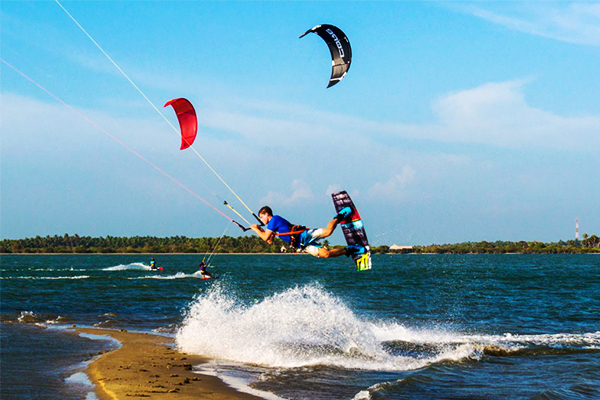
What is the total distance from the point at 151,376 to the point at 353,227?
15.2 feet

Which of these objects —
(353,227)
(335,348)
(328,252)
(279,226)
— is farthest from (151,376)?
(335,348)

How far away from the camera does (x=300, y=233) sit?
37.1 feet

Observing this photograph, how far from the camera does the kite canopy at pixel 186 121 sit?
43.6ft

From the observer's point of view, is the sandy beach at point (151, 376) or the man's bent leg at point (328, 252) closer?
the sandy beach at point (151, 376)

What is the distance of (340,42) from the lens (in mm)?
13758

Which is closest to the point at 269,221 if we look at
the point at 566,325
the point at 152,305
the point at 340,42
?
the point at 340,42

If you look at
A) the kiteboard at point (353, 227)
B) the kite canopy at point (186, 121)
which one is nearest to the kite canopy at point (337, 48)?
the kite canopy at point (186, 121)

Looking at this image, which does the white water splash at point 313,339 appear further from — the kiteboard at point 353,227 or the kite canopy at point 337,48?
the kite canopy at point 337,48

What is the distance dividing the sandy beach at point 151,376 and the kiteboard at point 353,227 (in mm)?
3356

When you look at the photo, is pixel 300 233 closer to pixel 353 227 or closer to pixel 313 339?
pixel 353 227

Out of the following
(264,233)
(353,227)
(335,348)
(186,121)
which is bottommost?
(335,348)

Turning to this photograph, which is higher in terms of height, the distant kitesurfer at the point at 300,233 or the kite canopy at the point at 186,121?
the kite canopy at the point at 186,121

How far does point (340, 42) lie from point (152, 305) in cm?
1650

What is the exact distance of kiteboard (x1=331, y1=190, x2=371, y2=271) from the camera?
11250 mm
